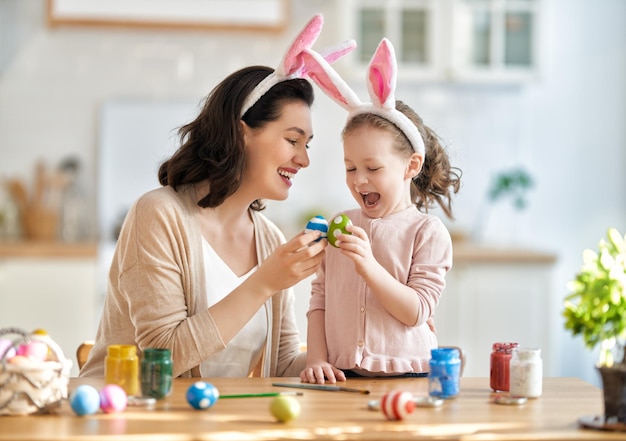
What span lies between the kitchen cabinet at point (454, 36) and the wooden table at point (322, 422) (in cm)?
321

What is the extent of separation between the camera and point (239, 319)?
6.73 ft

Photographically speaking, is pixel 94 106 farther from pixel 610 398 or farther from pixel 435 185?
pixel 610 398

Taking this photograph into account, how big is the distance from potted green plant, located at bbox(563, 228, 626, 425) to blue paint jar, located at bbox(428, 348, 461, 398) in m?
0.24

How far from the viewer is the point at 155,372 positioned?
5.73ft

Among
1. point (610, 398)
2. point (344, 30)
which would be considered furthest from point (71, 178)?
point (610, 398)

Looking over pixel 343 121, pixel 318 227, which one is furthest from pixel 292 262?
pixel 343 121

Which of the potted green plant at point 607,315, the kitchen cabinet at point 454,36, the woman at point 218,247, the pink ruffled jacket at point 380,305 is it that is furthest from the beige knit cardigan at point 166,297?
the kitchen cabinet at point 454,36

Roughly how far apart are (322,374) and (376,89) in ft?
2.12

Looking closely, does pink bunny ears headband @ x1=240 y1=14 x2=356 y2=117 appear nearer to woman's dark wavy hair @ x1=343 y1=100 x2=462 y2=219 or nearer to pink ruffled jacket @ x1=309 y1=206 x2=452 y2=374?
woman's dark wavy hair @ x1=343 y1=100 x2=462 y2=219

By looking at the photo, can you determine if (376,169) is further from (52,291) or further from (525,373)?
(52,291)

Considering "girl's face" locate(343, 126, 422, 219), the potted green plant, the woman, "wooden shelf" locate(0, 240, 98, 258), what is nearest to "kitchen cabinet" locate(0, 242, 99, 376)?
"wooden shelf" locate(0, 240, 98, 258)

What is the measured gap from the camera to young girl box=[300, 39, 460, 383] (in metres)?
1.99

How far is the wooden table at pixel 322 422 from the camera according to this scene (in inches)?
60.0

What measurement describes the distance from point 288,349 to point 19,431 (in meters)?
1.02
